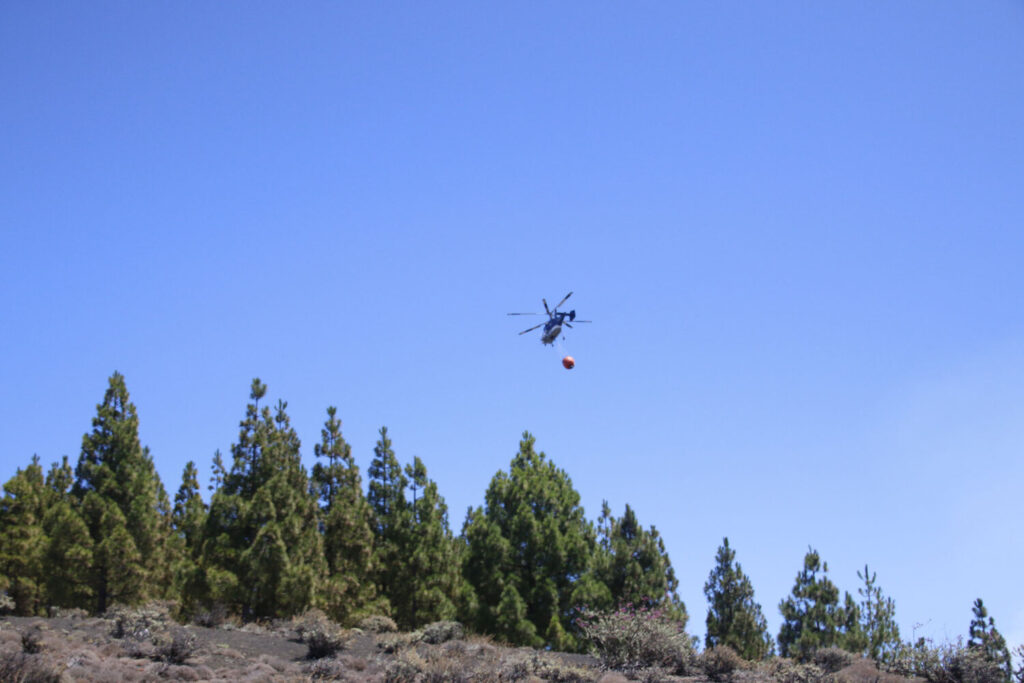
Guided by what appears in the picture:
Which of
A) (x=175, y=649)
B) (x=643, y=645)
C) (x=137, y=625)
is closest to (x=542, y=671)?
(x=643, y=645)

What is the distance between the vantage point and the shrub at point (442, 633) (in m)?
27.9

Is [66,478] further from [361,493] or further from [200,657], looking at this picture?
[200,657]

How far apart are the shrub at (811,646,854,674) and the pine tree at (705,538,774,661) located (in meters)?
16.0

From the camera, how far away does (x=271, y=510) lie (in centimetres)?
3572

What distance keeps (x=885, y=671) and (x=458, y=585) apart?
1831 centimetres

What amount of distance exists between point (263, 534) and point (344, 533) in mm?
3883

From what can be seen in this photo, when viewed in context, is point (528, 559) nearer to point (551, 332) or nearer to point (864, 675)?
point (551, 332)

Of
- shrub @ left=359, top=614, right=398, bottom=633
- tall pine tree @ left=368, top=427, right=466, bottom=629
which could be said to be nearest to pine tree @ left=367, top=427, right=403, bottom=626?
tall pine tree @ left=368, top=427, right=466, bottom=629

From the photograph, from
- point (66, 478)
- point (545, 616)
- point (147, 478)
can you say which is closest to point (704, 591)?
point (545, 616)

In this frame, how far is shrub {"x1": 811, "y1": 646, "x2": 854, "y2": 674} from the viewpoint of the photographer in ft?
85.9

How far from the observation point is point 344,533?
38.1m

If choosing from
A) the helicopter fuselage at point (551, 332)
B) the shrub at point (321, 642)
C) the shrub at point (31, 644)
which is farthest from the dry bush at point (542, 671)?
the helicopter fuselage at point (551, 332)

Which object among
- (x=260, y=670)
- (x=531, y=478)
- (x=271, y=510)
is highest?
(x=531, y=478)

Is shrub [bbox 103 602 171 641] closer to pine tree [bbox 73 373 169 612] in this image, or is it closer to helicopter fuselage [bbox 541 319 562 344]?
pine tree [bbox 73 373 169 612]
